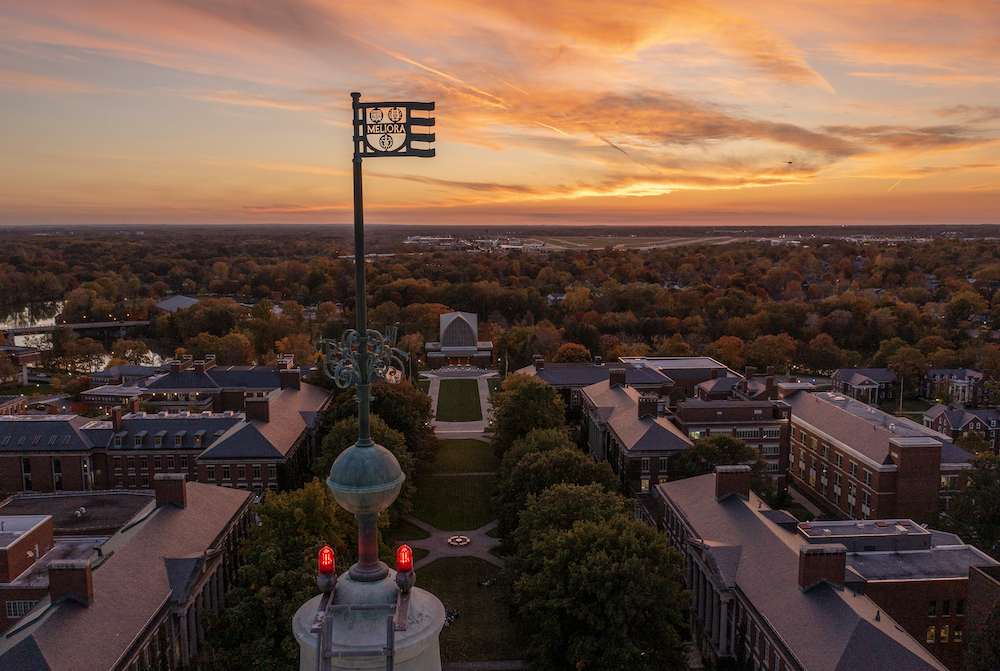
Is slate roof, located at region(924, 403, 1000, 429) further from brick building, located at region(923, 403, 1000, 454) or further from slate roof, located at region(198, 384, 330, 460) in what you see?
slate roof, located at region(198, 384, 330, 460)

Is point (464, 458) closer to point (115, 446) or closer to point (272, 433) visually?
point (272, 433)

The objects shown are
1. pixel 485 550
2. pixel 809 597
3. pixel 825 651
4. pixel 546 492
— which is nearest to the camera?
pixel 825 651

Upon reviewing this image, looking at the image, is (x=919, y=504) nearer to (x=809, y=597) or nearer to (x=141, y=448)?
(x=809, y=597)

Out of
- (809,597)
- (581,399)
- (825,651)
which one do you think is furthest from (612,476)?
(581,399)

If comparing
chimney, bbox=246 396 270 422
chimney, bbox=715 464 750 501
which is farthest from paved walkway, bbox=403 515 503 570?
chimney, bbox=246 396 270 422

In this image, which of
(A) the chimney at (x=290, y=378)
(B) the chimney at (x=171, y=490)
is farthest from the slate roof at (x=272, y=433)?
(B) the chimney at (x=171, y=490)

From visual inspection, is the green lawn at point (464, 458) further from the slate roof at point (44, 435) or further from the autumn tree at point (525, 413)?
the slate roof at point (44, 435)
